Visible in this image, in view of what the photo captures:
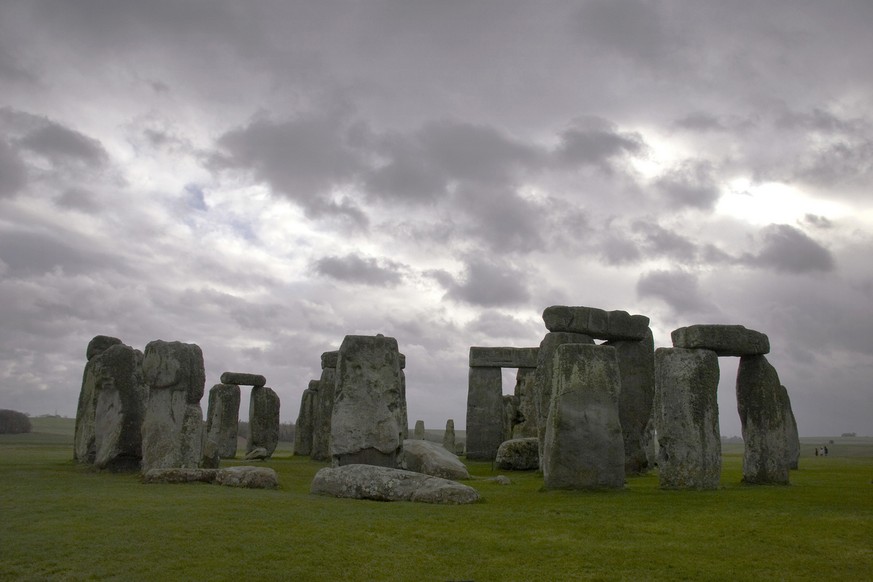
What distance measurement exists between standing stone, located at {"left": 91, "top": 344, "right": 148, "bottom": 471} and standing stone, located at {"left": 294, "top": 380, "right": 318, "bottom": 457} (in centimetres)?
1048

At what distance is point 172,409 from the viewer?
13711 millimetres

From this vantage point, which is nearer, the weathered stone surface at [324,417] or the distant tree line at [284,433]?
the weathered stone surface at [324,417]

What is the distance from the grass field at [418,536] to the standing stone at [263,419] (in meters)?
14.4

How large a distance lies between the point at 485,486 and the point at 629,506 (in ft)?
13.3

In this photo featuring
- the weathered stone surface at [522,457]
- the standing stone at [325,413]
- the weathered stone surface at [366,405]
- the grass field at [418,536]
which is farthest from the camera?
the standing stone at [325,413]

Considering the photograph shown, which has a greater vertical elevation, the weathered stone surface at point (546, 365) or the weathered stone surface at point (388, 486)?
the weathered stone surface at point (546, 365)

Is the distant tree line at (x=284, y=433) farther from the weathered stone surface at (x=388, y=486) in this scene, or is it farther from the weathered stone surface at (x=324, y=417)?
the weathered stone surface at (x=388, y=486)

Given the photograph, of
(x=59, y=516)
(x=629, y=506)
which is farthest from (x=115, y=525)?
(x=629, y=506)

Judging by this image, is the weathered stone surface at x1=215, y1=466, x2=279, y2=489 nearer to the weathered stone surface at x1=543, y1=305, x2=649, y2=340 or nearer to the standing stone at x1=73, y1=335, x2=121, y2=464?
the standing stone at x1=73, y1=335, x2=121, y2=464

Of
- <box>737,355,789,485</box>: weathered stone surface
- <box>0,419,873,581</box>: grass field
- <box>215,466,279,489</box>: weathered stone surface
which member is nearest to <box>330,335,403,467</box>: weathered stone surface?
<box>215,466,279,489</box>: weathered stone surface

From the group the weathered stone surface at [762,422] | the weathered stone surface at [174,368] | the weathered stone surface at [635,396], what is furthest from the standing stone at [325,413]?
the weathered stone surface at [762,422]

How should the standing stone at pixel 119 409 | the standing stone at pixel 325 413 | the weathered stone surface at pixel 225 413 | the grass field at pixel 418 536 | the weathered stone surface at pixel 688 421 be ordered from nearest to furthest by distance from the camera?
the grass field at pixel 418 536 → the weathered stone surface at pixel 688 421 → the standing stone at pixel 119 409 → the standing stone at pixel 325 413 → the weathered stone surface at pixel 225 413

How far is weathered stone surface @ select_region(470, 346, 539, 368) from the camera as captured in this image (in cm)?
2600

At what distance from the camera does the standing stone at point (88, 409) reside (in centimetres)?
1652
